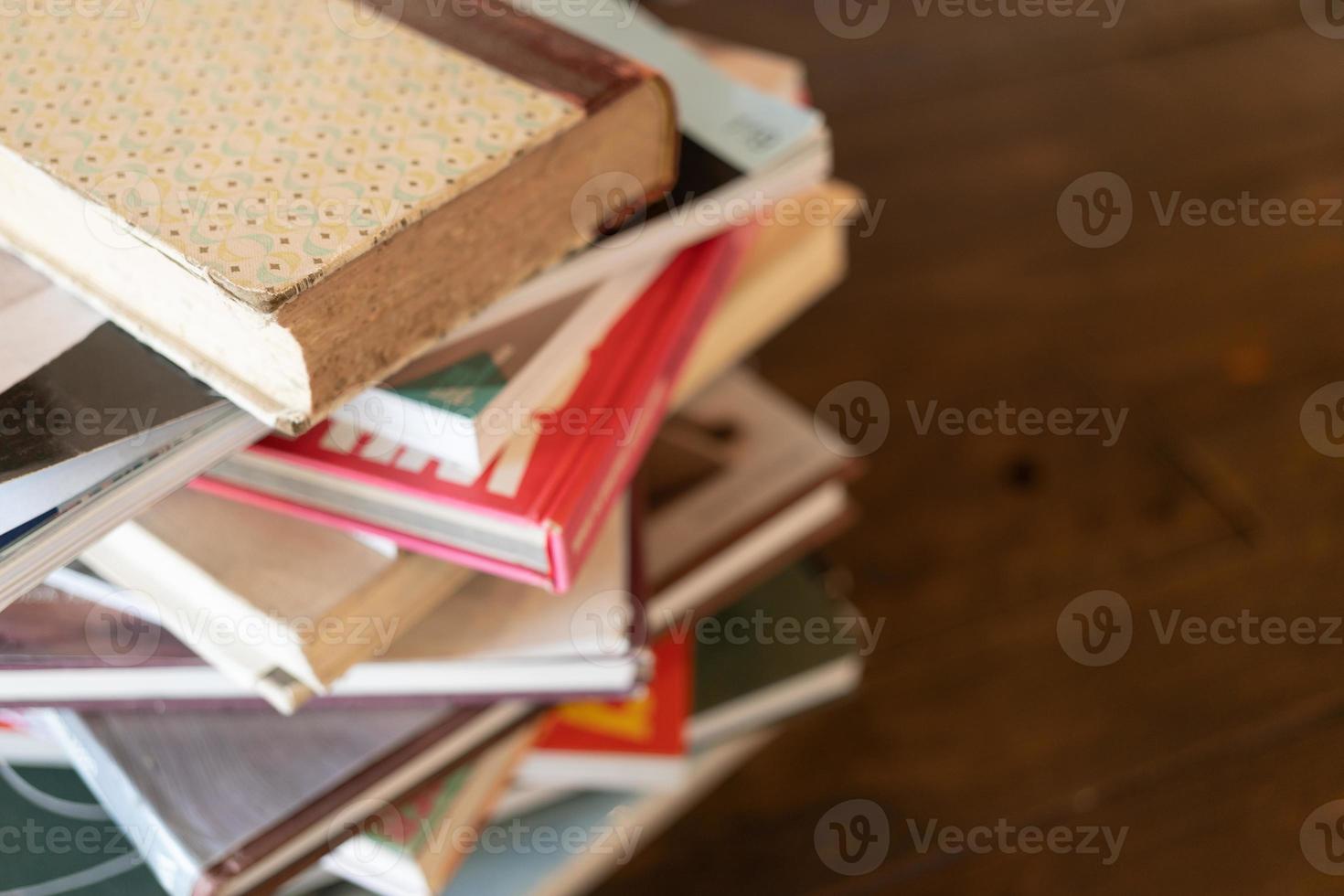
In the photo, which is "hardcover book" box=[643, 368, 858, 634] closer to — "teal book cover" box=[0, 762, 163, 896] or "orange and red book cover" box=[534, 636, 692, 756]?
"orange and red book cover" box=[534, 636, 692, 756]

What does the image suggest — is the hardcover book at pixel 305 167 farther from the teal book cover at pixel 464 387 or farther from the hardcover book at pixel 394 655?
the hardcover book at pixel 394 655

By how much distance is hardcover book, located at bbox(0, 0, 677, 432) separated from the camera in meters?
0.35

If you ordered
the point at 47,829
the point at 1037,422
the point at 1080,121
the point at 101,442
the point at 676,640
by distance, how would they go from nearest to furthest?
the point at 101,442, the point at 47,829, the point at 676,640, the point at 1037,422, the point at 1080,121

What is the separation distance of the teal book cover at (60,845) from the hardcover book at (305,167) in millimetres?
227

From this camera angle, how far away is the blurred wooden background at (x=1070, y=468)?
1.81ft

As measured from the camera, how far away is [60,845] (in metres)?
0.48

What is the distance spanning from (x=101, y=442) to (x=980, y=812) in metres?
0.41

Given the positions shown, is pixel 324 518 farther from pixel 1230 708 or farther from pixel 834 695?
pixel 1230 708

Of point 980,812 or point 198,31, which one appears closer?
point 198,31

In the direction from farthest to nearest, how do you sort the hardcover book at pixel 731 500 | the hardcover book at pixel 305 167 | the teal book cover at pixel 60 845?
the hardcover book at pixel 731 500 < the teal book cover at pixel 60 845 < the hardcover book at pixel 305 167

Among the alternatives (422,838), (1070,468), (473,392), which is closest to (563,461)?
(473,392)

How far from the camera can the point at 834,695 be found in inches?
23.5

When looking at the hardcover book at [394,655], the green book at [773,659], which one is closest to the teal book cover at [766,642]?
the green book at [773,659]

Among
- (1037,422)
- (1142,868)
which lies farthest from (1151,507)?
(1142,868)
